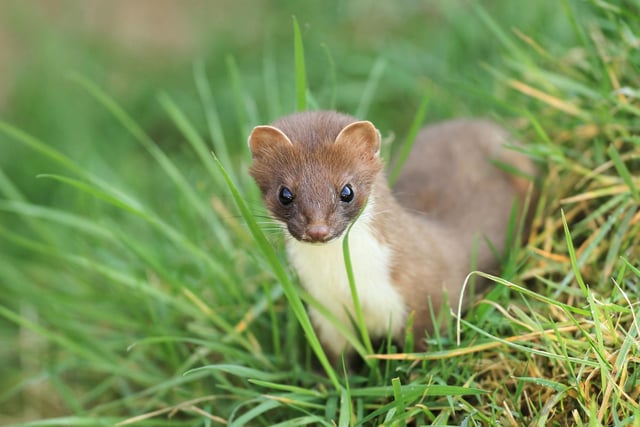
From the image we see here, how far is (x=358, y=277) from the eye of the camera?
10.9ft

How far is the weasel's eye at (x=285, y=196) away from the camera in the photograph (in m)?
3.08

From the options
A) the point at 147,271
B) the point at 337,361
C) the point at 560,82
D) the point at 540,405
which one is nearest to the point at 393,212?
the point at 337,361

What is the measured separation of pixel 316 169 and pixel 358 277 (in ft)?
1.74

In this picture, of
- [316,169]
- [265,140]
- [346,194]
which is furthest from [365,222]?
[265,140]

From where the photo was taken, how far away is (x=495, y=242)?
4031mm

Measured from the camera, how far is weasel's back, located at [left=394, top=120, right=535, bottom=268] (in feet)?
13.3

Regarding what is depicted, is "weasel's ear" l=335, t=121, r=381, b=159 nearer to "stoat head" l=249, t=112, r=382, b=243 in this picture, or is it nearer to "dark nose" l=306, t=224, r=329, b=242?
"stoat head" l=249, t=112, r=382, b=243

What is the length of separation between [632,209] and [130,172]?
3960mm

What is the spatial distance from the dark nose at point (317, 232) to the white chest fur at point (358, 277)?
10.4 inches

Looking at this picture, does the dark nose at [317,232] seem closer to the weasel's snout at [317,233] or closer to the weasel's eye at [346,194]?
the weasel's snout at [317,233]

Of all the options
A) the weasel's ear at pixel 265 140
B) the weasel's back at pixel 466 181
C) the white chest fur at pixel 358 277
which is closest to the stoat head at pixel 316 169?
the weasel's ear at pixel 265 140

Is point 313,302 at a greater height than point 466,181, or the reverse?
point 466,181

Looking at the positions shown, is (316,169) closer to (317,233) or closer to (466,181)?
(317,233)

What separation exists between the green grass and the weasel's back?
0.14 m
